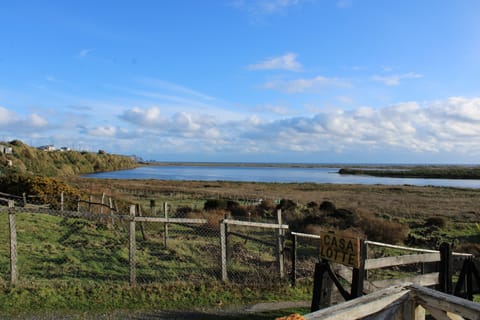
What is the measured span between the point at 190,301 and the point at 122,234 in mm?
8188

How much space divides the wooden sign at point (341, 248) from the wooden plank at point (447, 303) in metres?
1.10

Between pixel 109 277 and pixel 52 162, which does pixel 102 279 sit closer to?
pixel 109 277

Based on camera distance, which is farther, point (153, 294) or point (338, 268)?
point (153, 294)

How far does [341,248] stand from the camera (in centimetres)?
510

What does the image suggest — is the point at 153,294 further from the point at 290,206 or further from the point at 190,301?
the point at 290,206

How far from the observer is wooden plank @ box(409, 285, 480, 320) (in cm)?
310

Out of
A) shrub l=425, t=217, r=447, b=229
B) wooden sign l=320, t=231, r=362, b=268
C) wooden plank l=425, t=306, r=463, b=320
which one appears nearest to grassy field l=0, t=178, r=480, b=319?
wooden sign l=320, t=231, r=362, b=268

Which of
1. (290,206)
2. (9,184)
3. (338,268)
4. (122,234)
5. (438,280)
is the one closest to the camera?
(338,268)

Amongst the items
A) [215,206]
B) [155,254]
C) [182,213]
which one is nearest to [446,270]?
[155,254]

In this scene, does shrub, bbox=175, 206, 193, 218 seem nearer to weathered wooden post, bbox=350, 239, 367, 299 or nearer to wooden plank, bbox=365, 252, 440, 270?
wooden plank, bbox=365, 252, 440, 270

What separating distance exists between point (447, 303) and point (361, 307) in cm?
72

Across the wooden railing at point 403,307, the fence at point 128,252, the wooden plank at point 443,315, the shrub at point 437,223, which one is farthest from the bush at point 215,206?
the wooden plank at point 443,315

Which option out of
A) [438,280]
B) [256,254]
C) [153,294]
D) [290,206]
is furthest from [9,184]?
[438,280]

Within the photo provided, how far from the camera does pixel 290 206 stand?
2941 cm
